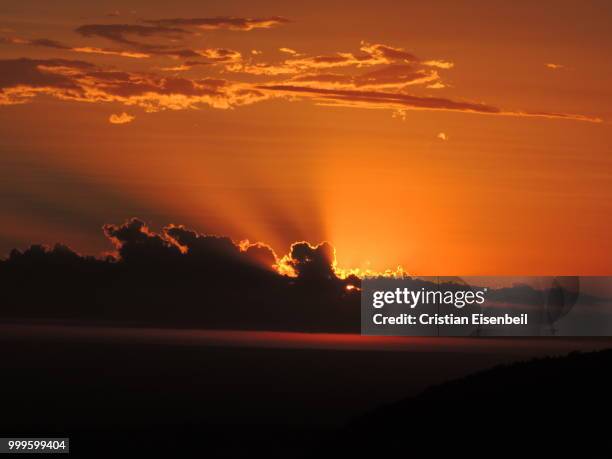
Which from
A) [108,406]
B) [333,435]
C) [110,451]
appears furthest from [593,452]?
[108,406]

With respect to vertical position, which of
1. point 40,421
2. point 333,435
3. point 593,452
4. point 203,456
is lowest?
point 593,452

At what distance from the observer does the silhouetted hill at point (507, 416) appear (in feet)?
160

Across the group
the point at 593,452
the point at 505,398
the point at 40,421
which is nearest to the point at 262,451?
the point at 40,421

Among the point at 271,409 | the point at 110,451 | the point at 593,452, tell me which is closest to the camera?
the point at 593,452

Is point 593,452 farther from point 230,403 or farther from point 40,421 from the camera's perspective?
point 230,403

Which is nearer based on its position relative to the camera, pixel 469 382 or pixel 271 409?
pixel 469 382

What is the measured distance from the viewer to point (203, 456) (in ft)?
367

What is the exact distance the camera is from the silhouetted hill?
48.8m

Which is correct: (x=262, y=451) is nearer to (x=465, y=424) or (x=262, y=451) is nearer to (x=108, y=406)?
(x=465, y=424)

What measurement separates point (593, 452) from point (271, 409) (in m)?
134

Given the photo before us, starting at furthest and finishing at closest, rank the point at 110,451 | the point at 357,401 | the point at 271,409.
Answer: the point at 357,401 → the point at 271,409 → the point at 110,451

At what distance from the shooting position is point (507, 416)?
5441cm

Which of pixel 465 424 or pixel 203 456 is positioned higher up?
pixel 203 456

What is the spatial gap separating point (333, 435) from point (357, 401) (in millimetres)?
127855
